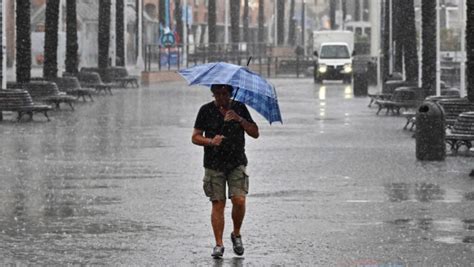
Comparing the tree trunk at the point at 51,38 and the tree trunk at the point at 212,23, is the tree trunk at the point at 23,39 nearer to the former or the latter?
the tree trunk at the point at 51,38

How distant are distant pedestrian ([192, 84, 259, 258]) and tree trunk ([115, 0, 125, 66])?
52.3m

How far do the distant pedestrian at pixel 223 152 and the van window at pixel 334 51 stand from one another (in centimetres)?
5766

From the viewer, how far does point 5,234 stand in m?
13.5

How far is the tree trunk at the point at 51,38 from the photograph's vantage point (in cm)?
4209

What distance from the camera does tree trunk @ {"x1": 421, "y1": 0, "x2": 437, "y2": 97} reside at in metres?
33.5

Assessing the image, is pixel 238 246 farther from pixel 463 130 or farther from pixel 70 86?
pixel 70 86

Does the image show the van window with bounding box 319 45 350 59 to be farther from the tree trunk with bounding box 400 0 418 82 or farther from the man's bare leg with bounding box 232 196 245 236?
the man's bare leg with bounding box 232 196 245 236

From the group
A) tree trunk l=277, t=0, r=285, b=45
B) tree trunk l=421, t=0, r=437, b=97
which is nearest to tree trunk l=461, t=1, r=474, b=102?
tree trunk l=421, t=0, r=437, b=97

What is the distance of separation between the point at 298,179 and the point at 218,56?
195 ft

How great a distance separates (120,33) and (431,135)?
43.7 meters

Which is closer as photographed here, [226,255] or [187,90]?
[226,255]

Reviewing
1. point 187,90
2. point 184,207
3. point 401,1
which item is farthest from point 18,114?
point 187,90

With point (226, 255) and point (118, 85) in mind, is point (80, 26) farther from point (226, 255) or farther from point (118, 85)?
point (226, 255)

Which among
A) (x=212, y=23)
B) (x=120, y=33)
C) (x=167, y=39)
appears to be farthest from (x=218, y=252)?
(x=212, y=23)
